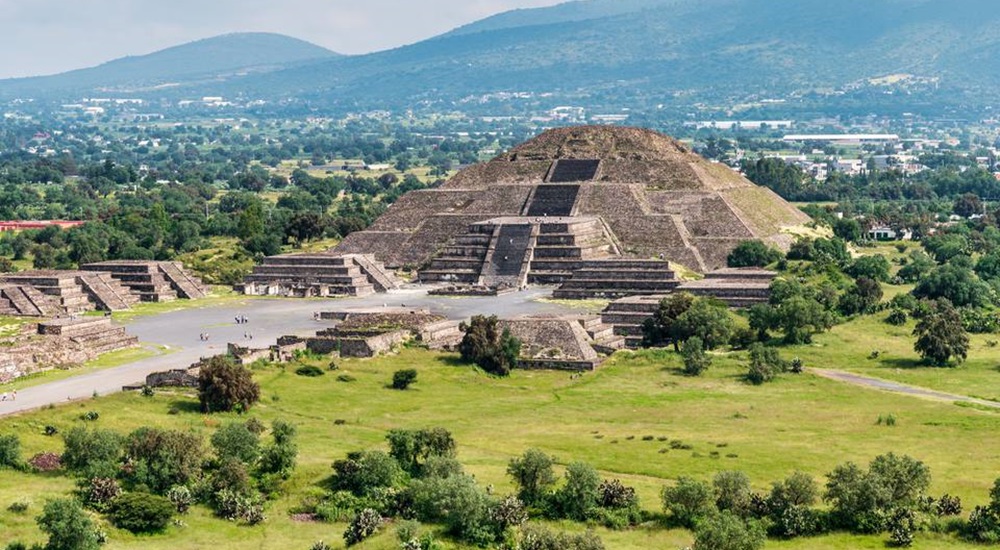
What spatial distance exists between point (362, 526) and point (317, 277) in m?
69.5

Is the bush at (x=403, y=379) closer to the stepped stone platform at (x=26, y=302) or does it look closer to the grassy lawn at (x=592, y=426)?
the grassy lawn at (x=592, y=426)

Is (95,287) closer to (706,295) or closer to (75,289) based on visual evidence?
(75,289)

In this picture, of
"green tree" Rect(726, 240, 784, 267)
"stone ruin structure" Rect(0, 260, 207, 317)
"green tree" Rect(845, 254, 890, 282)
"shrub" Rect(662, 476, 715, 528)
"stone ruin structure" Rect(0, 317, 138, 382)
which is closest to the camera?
"shrub" Rect(662, 476, 715, 528)

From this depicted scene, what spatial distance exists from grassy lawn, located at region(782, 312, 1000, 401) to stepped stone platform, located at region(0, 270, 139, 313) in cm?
4790

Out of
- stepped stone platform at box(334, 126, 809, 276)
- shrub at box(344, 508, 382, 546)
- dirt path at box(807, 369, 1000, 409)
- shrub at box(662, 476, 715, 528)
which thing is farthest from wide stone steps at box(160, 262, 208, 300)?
shrub at box(662, 476, 715, 528)

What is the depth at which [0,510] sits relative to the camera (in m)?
53.9

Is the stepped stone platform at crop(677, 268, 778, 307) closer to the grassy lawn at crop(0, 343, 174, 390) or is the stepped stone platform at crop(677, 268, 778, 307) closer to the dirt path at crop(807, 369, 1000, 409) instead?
the dirt path at crop(807, 369, 1000, 409)

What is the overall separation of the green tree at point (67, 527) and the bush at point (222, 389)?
1880 centimetres

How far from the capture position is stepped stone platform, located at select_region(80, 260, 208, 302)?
117m

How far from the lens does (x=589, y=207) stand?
445 feet

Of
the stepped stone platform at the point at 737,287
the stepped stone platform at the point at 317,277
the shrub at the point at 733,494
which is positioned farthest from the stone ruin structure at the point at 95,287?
the shrub at the point at 733,494

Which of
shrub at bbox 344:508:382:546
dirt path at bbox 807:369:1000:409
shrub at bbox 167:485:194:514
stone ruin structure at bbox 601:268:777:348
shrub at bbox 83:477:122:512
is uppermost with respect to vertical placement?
shrub at bbox 83:477:122:512

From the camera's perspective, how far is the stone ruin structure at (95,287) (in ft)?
350

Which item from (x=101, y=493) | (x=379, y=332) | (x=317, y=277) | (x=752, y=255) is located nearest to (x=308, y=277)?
(x=317, y=277)
